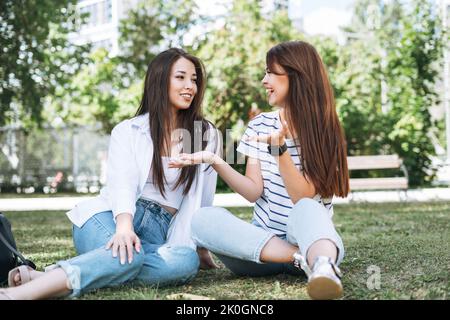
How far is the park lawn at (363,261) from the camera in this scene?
259 cm

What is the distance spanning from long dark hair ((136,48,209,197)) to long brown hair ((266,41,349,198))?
1.83 ft

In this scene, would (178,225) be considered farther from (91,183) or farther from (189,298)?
(91,183)

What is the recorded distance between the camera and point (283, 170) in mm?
2668

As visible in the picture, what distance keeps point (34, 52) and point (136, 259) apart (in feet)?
34.6

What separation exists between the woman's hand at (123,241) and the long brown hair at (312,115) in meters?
0.80

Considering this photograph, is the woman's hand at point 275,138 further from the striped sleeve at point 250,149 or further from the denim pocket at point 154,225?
the denim pocket at point 154,225

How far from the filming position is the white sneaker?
7.13 ft

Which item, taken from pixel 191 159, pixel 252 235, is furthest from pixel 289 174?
pixel 191 159

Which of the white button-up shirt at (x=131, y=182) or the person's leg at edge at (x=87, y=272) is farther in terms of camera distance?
the white button-up shirt at (x=131, y=182)

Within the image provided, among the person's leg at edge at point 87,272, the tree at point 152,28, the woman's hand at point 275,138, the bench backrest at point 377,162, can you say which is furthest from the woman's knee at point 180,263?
the tree at point 152,28

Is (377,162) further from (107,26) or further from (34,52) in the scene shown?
(107,26)

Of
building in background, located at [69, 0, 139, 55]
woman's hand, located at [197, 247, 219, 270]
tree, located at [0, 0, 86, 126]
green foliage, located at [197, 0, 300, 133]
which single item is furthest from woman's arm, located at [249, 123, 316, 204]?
building in background, located at [69, 0, 139, 55]

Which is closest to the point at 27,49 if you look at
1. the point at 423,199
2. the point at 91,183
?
the point at 91,183

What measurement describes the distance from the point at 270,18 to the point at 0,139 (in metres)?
9.03
